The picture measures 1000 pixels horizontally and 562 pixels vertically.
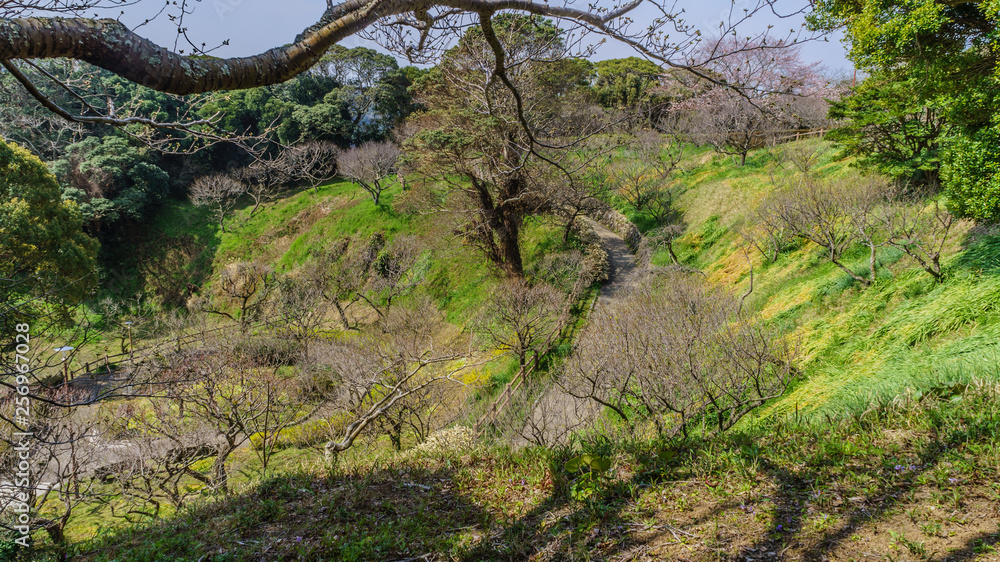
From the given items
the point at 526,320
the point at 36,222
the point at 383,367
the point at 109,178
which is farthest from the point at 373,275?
the point at 109,178

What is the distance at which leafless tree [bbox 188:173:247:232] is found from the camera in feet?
94.3

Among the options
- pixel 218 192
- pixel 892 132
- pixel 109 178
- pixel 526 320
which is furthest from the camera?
pixel 218 192

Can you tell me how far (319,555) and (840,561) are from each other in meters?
2.98

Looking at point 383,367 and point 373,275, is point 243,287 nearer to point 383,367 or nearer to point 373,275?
point 373,275

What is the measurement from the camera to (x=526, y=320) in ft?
42.9

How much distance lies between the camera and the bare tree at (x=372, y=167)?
966 inches

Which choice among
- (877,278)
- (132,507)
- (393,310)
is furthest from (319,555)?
(393,310)

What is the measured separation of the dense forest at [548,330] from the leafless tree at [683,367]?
0.28 ft

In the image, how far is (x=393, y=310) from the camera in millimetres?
18406

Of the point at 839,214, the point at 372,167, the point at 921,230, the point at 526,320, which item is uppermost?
the point at 372,167

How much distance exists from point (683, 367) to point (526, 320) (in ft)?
23.4

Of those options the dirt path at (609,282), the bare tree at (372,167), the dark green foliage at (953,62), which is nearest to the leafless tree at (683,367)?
the dirt path at (609,282)

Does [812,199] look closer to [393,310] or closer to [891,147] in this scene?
[891,147]

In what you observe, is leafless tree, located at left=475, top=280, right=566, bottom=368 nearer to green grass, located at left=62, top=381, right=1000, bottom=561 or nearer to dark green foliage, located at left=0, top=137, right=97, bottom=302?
green grass, located at left=62, top=381, right=1000, bottom=561
